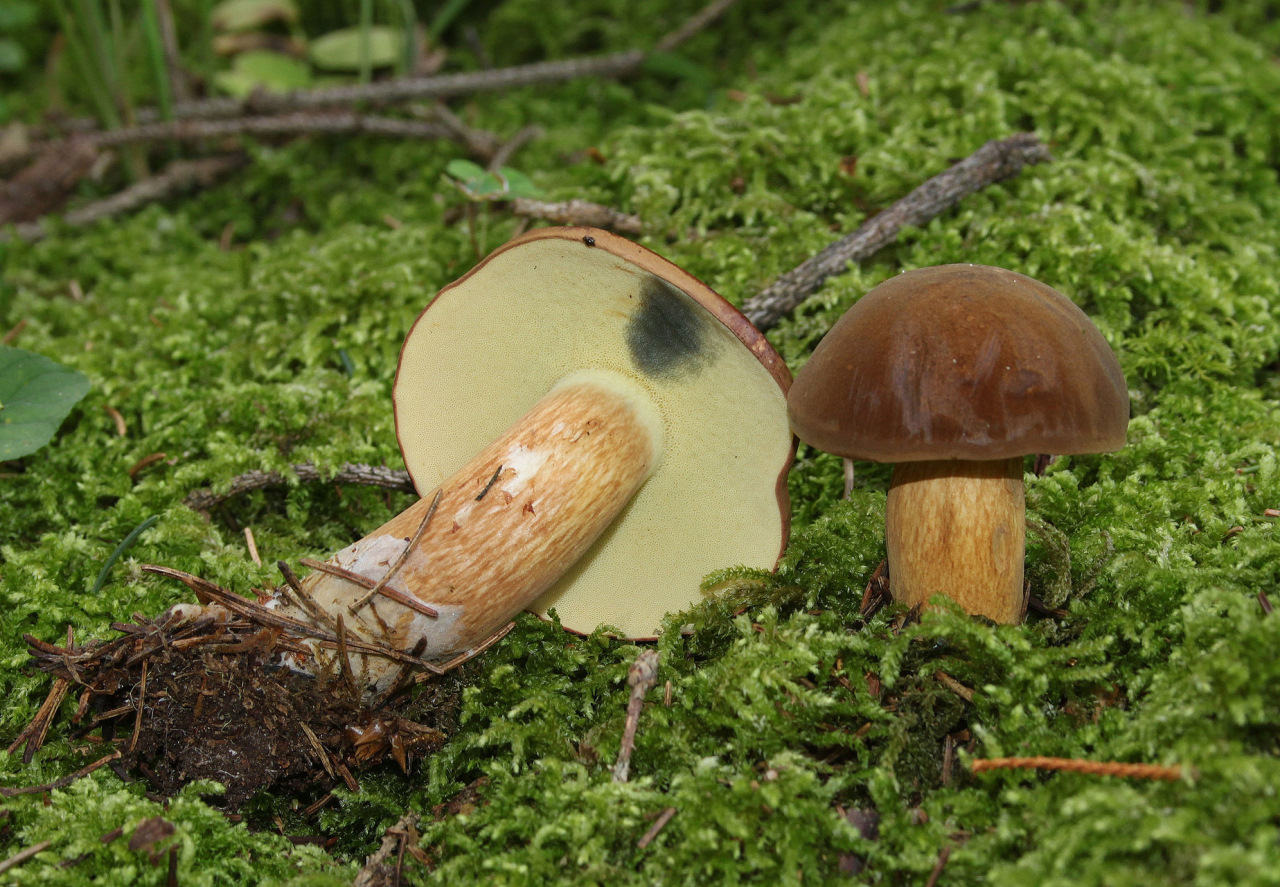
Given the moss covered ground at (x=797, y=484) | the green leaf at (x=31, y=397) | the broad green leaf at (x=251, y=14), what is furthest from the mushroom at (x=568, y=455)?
the broad green leaf at (x=251, y=14)

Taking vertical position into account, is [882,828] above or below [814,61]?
below

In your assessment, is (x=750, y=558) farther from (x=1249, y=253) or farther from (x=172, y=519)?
(x=1249, y=253)

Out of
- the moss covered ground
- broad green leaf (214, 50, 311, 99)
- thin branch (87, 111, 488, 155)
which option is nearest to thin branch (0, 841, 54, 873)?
the moss covered ground

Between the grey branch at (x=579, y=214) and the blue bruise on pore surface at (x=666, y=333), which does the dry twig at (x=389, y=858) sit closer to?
the blue bruise on pore surface at (x=666, y=333)

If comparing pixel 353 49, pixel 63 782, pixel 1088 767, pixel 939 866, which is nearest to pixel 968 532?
→ pixel 1088 767

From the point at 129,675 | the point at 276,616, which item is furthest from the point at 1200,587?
the point at 129,675
